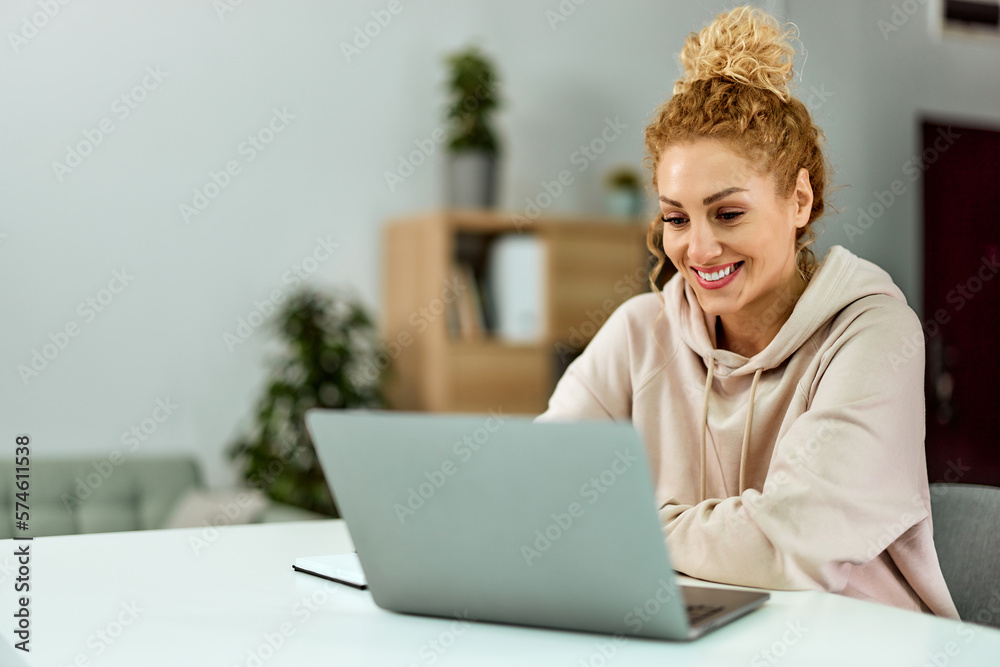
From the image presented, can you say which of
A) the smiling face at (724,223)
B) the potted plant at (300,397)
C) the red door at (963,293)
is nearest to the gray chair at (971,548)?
the smiling face at (724,223)

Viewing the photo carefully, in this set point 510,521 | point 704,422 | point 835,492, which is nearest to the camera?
point 510,521

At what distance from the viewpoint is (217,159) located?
365cm

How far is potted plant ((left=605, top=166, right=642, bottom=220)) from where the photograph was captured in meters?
4.28

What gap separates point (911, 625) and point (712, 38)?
865 millimetres

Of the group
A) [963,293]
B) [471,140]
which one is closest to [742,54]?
[471,140]

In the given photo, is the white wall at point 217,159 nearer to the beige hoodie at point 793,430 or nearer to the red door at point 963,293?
the red door at point 963,293

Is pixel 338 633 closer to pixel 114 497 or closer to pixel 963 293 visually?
pixel 114 497

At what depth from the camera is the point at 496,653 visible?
80cm

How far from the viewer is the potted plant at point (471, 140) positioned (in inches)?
154

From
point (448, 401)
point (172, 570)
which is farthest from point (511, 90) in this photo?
point (172, 570)

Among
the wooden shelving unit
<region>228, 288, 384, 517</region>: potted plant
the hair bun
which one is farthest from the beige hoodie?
the wooden shelving unit

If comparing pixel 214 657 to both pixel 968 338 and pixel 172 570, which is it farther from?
pixel 968 338

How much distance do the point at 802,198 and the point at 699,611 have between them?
2.42ft

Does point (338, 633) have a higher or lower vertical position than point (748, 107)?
lower
